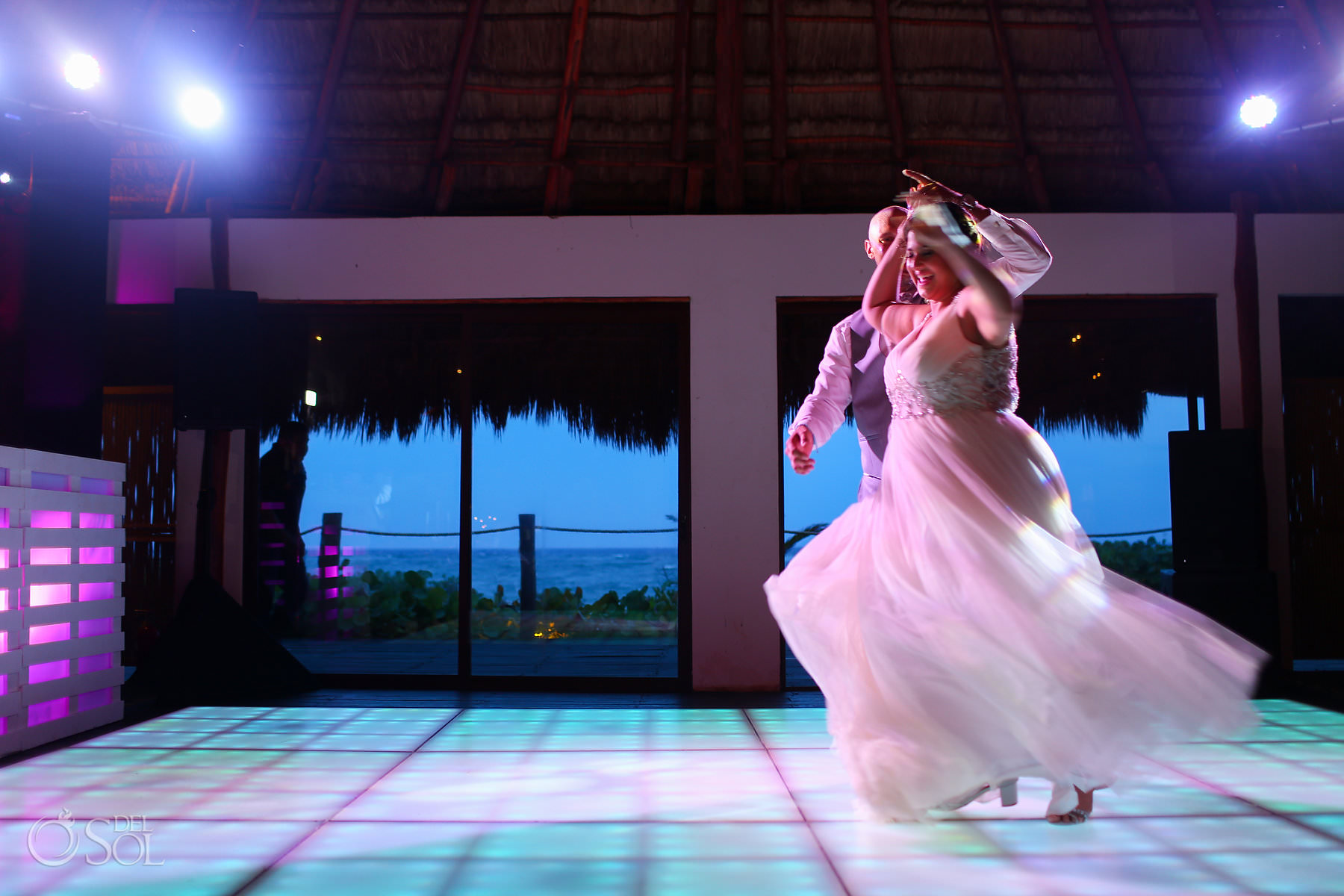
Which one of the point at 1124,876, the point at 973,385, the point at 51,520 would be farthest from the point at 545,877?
the point at 51,520

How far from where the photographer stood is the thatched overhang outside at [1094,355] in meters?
5.73

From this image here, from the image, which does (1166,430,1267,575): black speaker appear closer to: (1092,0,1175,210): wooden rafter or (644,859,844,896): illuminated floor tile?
(1092,0,1175,210): wooden rafter

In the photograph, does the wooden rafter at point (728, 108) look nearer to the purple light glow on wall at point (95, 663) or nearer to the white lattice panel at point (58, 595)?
the white lattice panel at point (58, 595)

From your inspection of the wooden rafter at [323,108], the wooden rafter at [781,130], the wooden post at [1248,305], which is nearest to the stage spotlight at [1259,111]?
the wooden post at [1248,305]

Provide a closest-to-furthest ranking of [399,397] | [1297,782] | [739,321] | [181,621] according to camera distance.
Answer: [1297,782] < [181,621] < [739,321] < [399,397]

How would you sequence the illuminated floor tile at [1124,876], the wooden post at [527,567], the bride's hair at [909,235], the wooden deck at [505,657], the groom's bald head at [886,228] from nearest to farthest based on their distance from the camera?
the illuminated floor tile at [1124,876]
the bride's hair at [909,235]
the groom's bald head at [886,228]
the wooden deck at [505,657]
the wooden post at [527,567]

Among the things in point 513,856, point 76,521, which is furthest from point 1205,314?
point 76,521

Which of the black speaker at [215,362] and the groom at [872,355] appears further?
the black speaker at [215,362]

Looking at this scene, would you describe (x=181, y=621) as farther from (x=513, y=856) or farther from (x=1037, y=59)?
(x=1037, y=59)

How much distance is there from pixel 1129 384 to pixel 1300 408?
1257mm

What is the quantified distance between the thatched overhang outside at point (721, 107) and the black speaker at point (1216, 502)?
163 centimetres

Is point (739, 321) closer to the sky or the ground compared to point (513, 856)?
closer to the sky

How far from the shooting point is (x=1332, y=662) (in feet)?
20.1

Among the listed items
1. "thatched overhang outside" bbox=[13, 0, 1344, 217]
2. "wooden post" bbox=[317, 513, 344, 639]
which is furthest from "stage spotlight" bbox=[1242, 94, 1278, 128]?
"wooden post" bbox=[317, 513, 344, 639]
